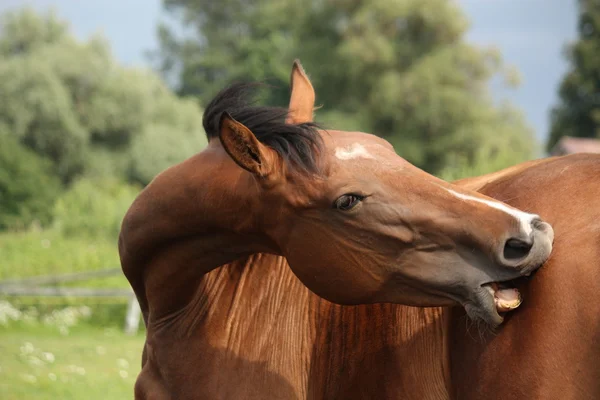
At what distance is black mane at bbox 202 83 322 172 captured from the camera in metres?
3.11

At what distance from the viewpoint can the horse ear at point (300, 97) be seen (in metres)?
3.70

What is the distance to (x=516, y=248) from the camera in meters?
2.78

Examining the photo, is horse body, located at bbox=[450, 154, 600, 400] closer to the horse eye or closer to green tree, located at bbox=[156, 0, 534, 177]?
the horse eye

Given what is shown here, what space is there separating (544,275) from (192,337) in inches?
65.5

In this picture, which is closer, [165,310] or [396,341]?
[396,341]

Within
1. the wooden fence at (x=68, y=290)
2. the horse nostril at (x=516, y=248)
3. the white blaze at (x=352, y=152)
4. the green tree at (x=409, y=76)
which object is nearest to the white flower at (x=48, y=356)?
the wooden fence at (x=68, y=290)

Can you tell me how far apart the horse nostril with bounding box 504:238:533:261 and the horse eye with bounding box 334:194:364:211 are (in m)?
0.60

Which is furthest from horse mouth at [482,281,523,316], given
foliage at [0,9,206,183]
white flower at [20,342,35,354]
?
foliage at [0,9,206,183]

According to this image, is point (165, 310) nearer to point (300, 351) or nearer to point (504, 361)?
point (300, 351)

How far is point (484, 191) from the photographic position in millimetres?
3332

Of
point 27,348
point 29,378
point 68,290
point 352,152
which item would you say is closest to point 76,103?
point 68,290

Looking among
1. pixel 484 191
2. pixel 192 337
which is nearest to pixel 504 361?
pixel 484 191

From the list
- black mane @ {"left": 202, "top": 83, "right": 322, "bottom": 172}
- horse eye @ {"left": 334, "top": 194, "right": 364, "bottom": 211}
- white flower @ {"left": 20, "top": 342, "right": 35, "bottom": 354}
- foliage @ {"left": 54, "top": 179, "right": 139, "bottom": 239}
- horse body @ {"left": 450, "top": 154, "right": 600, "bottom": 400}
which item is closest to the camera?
horse body @ {"left": 450, "top": 154, "right": 600, "bottom": 400}

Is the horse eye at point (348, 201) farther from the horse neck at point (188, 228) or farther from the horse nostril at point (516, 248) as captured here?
the horse nostril at point (516, 248)
